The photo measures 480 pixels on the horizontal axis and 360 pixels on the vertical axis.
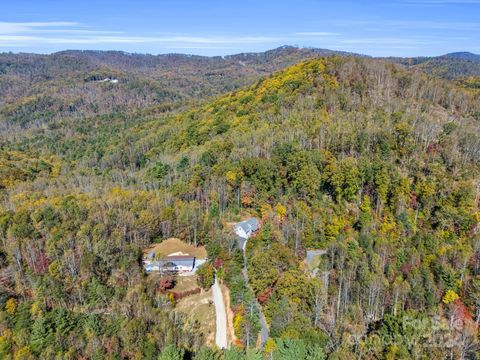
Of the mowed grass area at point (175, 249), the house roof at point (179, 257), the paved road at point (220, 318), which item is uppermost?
the house roof at point (179, 257)

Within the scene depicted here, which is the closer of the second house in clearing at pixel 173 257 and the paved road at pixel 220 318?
the paved road at pixel 220 318

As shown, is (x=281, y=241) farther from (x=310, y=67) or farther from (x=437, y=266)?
(x=310, y=67)

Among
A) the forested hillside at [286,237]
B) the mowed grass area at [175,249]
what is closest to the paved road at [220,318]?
the forested hillside at [286,237]

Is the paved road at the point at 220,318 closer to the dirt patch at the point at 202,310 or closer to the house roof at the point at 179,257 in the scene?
the dirt patch at the point at 202,310

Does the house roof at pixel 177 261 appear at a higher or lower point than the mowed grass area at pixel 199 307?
higher

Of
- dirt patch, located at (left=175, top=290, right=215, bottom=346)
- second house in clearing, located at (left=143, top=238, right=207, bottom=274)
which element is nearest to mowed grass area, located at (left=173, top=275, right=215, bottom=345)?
dirt patch, located at (left=175, top=290, right=215, bottom=346)

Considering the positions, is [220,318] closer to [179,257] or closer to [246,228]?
[179,257]

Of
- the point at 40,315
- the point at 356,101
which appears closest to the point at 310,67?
the point at 356,101
